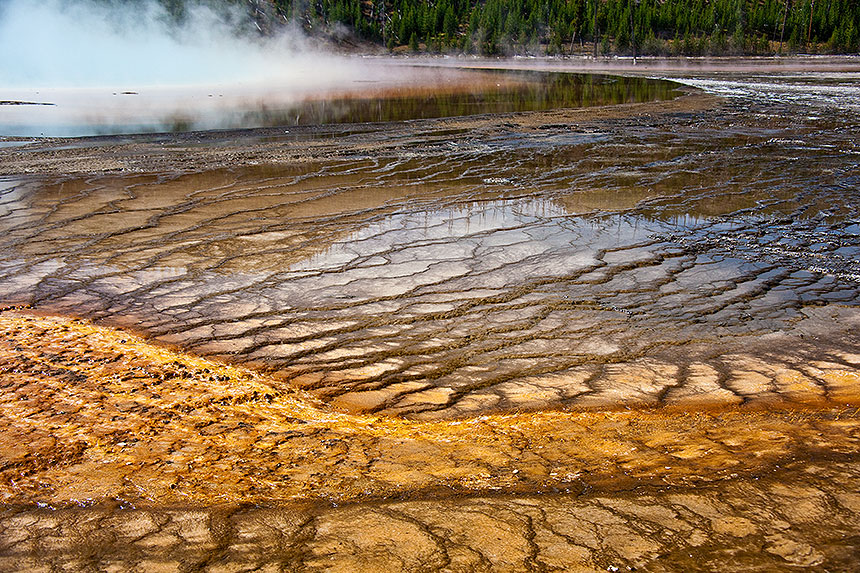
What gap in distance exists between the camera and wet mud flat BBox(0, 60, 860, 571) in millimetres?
2617

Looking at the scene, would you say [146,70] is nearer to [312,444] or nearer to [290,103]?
[290,103]

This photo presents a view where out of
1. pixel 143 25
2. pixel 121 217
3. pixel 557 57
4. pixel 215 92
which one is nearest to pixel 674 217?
pixel 121 217

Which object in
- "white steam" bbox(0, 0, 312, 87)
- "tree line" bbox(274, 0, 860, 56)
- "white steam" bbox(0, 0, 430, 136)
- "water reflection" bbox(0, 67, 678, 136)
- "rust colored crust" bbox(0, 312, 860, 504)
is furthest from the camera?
"tree line" bbox(274, 0, 860, 56)

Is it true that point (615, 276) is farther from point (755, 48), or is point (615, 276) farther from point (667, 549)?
point (755, 48)

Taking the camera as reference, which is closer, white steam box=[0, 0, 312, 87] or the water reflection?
the water reflection

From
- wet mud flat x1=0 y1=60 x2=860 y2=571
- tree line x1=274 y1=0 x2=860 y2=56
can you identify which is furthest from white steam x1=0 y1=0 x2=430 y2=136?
tree line x1=274 y1=0 x2=860 y2=56

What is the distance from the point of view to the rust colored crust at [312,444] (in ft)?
9.69

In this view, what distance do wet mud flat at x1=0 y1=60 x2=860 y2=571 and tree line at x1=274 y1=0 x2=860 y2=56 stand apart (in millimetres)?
51763

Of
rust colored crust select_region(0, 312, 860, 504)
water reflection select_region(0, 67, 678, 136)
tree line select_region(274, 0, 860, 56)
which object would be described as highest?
tree line select_region(274, 0, 860, 56)

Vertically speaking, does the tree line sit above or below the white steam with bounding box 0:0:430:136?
above

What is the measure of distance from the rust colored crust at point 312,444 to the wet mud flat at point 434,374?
0.6 inches

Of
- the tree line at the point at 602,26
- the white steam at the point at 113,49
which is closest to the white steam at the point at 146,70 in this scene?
the white steam at the point at 113,49

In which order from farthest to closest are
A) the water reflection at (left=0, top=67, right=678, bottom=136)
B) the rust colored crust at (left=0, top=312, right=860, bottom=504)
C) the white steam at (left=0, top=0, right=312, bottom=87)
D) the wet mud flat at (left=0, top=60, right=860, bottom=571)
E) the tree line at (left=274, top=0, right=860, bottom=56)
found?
the tree line at (left=274, top=0, right=860, bottom=56), the white steam at (left=0, top=0, right=312, bottom=87), the water reflection at (left=0, top=67, right=678, bottom=136), the rust colored crust at (left=0, top=312, right=860, bottom=504), the wet mud flat at (left=0, top=60, right=860, bottom=571)

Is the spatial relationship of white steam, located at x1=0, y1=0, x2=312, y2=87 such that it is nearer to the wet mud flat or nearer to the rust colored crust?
the wet mud flat
